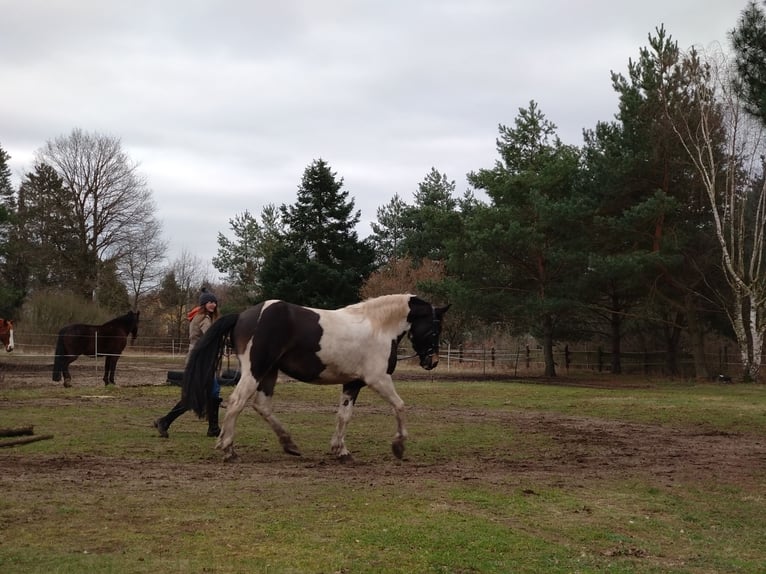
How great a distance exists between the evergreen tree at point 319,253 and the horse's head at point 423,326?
3648 cm

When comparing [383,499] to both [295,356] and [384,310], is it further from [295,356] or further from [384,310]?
[384,310]

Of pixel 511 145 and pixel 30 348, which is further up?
pixel 511 145

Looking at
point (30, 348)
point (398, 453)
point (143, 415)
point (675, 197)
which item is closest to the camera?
point (398, 453)

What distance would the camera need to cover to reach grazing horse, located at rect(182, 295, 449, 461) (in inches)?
338

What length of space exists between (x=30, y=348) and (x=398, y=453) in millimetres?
30976

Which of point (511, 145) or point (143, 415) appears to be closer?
point (143, 415)

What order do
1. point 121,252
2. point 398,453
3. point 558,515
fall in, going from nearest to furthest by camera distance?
point 558,515 → point 398,453 → point 121,252

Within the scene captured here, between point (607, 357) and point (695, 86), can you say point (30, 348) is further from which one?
point (695, 86)

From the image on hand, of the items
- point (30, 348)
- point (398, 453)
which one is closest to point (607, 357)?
point (30, 348)

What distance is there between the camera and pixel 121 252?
1836 inches

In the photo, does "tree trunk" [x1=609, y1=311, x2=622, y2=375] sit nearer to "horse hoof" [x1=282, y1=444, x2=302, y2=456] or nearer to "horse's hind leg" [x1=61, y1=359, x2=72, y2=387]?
"horse's hind leg" [x1=61, y1=359, x2=72, y2=387]

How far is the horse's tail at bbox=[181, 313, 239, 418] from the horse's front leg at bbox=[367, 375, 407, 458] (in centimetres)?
185

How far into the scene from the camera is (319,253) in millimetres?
49250

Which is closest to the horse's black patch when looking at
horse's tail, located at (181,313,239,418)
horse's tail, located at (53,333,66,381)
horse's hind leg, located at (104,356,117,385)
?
horse's tail, located at (181,313,239,418)
